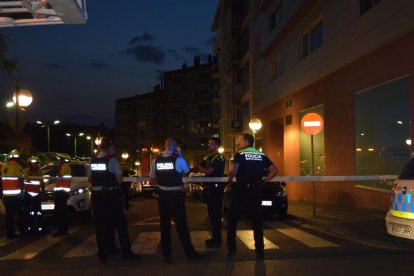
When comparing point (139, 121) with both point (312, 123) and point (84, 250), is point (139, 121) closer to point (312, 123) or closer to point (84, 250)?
point (312, 123)

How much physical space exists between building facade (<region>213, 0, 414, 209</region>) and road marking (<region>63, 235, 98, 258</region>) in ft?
26.7

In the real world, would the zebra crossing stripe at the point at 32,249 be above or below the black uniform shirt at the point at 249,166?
below

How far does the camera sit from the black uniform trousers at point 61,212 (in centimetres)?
1177

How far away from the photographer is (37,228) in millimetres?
11828

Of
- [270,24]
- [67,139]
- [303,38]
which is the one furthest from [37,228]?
[67,139]

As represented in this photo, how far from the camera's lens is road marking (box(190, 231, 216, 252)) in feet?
30.8

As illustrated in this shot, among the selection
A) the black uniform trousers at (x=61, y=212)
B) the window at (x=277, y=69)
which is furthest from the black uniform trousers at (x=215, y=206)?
the window at (x=277, y=69)

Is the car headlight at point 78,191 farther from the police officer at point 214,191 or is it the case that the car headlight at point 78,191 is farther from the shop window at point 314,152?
the shop window at point 314,152

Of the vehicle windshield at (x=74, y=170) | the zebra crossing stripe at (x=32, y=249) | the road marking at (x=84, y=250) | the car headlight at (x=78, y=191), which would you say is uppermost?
the vehicle windshield at (x=74, y=170)

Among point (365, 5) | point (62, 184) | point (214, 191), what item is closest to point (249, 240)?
point (214, 191)

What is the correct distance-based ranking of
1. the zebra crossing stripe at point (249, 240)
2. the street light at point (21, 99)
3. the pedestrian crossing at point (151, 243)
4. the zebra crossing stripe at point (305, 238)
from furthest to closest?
the street light at point (21, 99) < the zebra crossing stripe at point (305, 238) < the zebra crossing stripe at point (249, 240) < the pedestrian crossing at point (151, 243)

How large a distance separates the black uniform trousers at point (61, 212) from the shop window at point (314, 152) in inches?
454

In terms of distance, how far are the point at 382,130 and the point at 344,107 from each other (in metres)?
2.42

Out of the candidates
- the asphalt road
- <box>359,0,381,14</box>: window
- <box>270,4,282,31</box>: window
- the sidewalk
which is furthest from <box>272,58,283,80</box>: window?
the asphalt road
